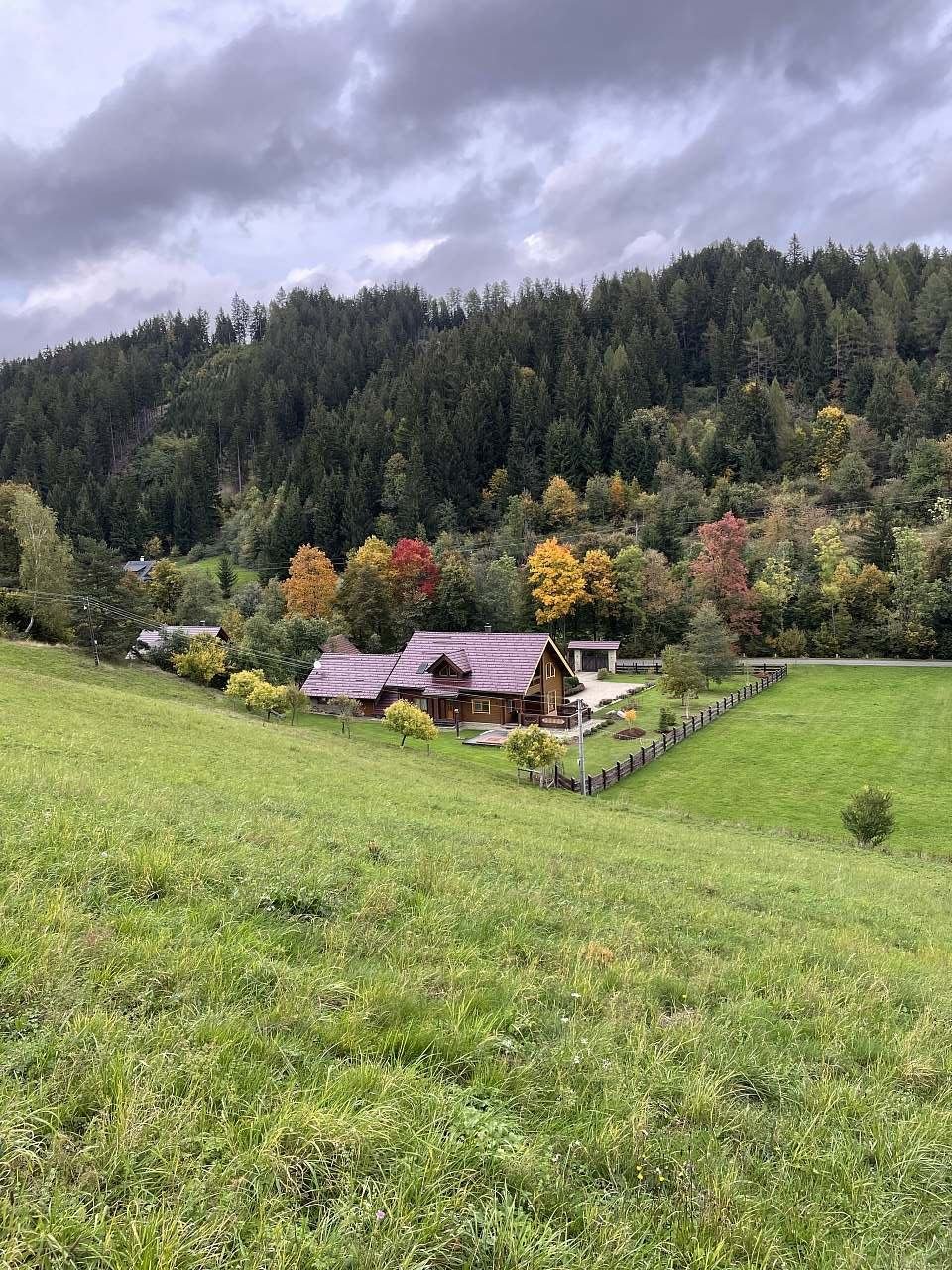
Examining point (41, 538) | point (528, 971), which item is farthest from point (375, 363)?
point (528, 971)

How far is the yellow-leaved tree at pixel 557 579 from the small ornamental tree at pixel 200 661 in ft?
111

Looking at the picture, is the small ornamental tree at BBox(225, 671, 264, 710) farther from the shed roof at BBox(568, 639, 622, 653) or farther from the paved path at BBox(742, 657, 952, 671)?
the paved path at BBox(742, 657, 952, 671)

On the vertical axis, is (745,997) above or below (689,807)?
above

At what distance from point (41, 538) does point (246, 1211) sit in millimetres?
50411

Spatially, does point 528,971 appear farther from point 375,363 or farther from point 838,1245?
point 375,363

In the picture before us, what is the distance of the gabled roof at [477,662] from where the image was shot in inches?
1704

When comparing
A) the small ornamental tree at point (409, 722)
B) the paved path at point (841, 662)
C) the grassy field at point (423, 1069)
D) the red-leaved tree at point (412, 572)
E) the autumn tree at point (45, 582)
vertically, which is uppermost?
the red-leaved tree at point (412, 572)

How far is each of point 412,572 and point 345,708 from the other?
27.7 metres

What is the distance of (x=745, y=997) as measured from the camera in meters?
5.49

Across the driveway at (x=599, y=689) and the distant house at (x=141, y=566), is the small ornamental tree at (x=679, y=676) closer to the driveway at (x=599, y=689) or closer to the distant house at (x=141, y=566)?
the driveway at (x=599, y=689)

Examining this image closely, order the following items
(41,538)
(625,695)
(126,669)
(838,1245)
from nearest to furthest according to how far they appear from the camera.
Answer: (838,1245), (126,669), (41,538), (625,695)

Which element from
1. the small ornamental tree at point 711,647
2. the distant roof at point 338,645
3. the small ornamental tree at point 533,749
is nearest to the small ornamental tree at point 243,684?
the distant roof at point 338,645

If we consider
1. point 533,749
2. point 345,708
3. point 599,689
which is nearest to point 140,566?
point 345,708

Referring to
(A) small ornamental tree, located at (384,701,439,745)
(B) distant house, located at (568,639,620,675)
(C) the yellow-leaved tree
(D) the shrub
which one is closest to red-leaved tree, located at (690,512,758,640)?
(B) distant house, located at (568,639,620,675)
